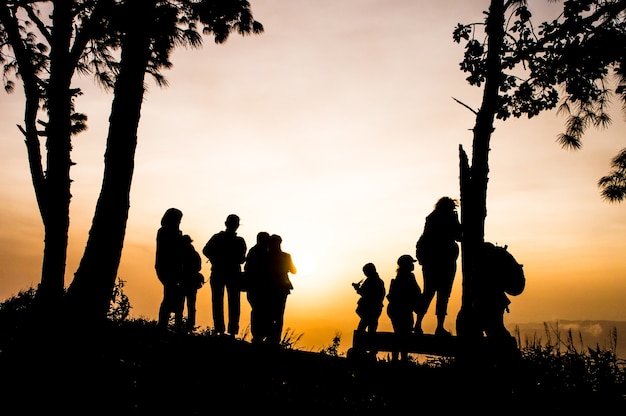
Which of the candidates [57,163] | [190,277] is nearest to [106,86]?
[57,163]

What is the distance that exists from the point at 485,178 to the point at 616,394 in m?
2.78

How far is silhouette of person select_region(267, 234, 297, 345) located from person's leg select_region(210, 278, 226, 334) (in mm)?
837

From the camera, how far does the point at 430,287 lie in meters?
6.79

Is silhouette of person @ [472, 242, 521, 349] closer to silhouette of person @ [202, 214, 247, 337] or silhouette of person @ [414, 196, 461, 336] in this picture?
silhouette of person @ [414, 196, 461, 336]

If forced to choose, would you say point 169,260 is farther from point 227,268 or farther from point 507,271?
point 507,271

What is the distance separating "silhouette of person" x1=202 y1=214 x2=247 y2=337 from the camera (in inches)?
293

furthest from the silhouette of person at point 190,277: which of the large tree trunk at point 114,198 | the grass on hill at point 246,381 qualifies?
the grass on hill at point 246,381

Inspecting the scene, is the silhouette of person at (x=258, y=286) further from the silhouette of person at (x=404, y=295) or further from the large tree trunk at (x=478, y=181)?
the large tree trunk at (x=478, y=181)

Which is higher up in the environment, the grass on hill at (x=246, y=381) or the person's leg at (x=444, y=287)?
the person's leg at (x=444, y=287)

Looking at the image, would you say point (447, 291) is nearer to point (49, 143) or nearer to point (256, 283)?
point (256, 283)

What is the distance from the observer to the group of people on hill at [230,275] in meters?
7.12

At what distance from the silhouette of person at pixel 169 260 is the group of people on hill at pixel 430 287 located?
2.96 meters

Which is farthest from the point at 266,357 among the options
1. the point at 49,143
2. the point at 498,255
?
the point at 49,143

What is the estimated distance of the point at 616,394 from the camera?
4340mm
